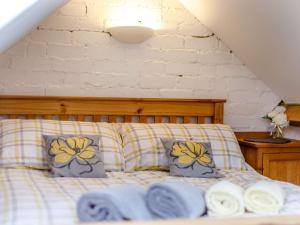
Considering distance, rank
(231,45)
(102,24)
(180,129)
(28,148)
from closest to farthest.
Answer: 1. (28,148)
2. (180,129)
3. (102,24)
4. (231,45)

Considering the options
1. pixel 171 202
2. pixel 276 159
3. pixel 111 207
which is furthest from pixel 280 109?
pixel 111 207

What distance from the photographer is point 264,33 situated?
2875 mm

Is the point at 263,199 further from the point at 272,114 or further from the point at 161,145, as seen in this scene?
the point at 272,114

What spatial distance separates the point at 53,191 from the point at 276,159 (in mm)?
1661

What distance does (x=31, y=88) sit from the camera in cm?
291

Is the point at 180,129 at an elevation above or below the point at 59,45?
below

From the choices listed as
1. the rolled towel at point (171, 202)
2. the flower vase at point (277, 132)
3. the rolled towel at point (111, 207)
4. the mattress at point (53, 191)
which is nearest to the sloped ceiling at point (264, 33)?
the flower vase at point (277, 132)

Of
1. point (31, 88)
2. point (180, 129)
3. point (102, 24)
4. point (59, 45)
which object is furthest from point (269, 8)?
point (31, 88)

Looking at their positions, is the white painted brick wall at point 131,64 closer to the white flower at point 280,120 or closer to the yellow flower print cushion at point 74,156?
the white flower at point 280,120

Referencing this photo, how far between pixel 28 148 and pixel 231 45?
1.65 meters

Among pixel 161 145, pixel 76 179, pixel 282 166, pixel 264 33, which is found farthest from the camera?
pixel 282 166

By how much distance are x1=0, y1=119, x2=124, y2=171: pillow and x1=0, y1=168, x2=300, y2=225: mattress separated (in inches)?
3.1

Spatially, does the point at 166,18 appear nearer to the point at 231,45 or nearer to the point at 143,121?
the point at 231,45

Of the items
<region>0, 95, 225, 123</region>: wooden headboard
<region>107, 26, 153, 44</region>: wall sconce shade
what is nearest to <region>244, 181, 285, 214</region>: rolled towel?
<region>0, 95, 225, 123</region>: wooden headboard
